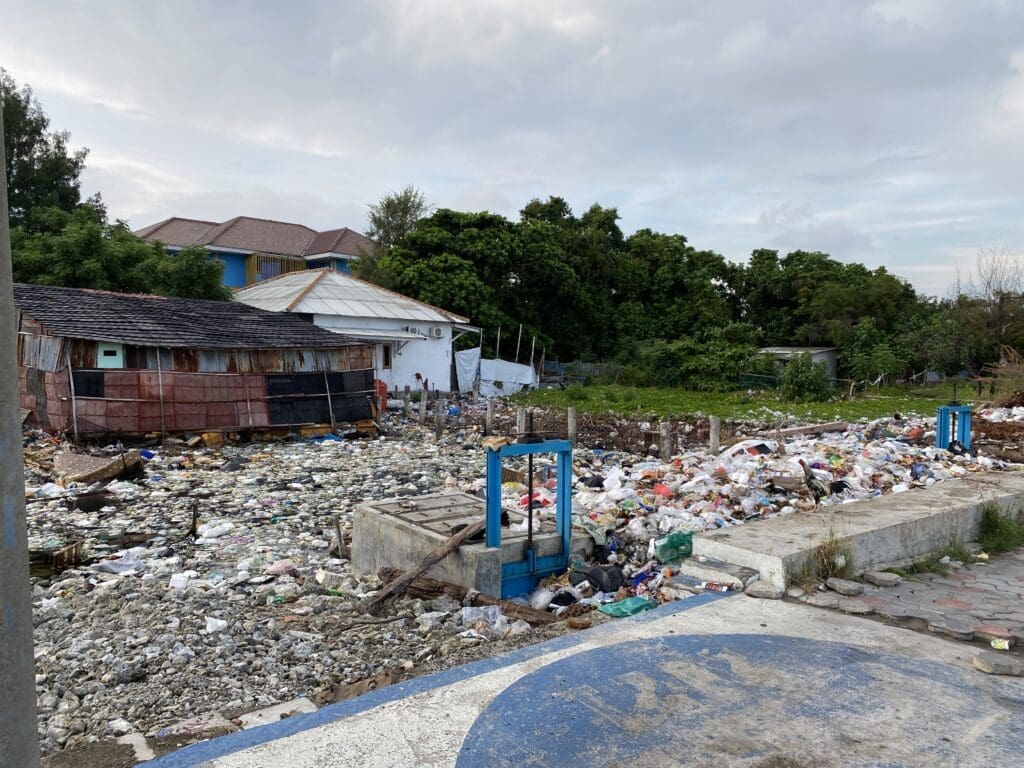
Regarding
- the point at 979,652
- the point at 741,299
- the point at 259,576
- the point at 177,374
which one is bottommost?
the point at 259,576

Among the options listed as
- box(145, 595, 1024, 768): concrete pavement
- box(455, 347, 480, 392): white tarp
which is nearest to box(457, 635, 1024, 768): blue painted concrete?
box(145, 595, 1024, 768): concrete pavement

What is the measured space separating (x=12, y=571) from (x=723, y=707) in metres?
2.56

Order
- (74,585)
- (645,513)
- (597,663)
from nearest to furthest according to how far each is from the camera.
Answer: (597,663)
(74,585)
(645,513)

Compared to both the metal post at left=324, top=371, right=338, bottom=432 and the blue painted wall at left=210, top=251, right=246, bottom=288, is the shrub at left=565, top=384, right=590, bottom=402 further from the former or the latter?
the blue painted wall at left=210, top=251, right=246, bottom=288

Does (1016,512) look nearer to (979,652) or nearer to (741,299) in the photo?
(979,652)

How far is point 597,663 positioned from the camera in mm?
3418

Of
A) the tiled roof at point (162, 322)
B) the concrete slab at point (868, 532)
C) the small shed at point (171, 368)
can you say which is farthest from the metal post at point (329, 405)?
the concrete slab at point (868, 532)

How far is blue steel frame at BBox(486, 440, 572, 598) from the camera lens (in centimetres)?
543

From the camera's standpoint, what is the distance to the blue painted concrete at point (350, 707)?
2.71 m

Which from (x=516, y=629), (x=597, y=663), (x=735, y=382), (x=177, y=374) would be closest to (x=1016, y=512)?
(x=516, y=629)

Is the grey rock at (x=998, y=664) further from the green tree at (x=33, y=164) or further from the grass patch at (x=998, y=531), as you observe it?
the green tree at (x=33, y=164)

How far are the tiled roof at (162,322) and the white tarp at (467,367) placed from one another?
8101mm

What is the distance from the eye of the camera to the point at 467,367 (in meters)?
26.5

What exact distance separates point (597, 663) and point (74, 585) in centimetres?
502
